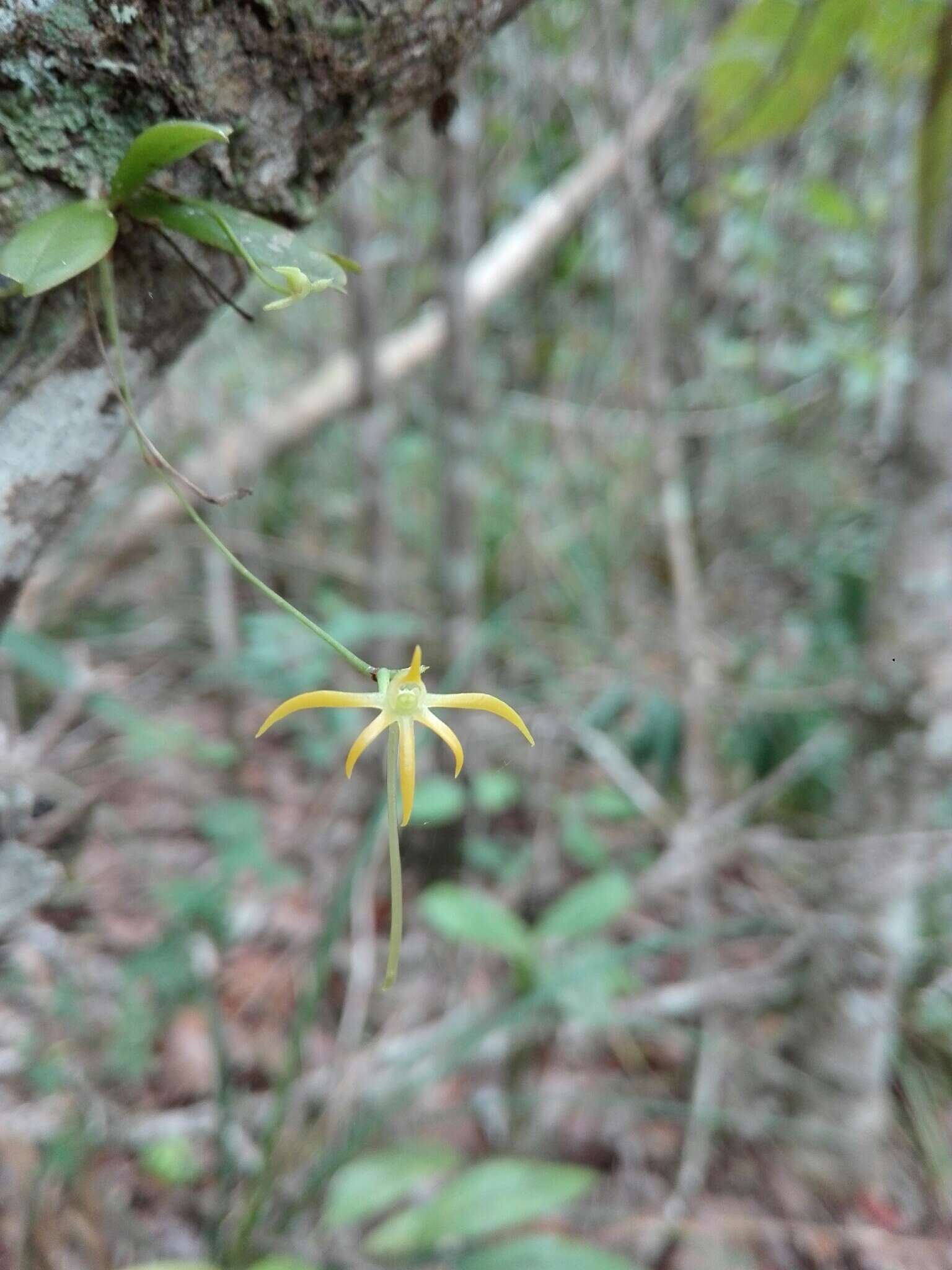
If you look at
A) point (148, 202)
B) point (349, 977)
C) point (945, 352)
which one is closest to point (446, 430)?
point (945, 352)

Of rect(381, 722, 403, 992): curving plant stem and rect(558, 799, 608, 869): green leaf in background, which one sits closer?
rect(381, 722, 403, 992): curving plant stem

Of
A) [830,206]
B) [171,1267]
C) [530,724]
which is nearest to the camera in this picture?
[171,1267]

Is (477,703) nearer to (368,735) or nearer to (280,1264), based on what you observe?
(368,735)

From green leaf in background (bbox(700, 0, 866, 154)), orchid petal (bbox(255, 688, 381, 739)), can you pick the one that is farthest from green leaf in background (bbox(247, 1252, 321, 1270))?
green leaf in background (bbox(700, 0, 866, 154))

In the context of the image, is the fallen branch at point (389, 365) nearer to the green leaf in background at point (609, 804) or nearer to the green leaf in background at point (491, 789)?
the green leaf in background at point (491, 789)

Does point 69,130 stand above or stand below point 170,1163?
above

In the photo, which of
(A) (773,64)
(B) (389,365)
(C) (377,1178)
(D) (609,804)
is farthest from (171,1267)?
(B) (389,365)

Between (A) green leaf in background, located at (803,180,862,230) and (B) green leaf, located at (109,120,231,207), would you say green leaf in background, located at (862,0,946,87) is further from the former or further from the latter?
(B) green leaf, located at (109,120,231,207)
